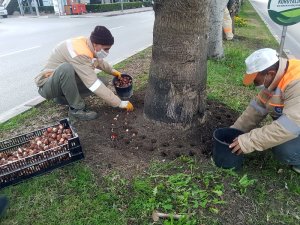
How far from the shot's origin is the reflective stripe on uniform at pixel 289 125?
8.47 feet

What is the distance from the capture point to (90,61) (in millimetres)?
3875

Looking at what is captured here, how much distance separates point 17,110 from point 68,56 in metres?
1.62

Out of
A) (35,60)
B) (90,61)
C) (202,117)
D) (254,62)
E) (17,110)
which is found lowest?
(35,60)

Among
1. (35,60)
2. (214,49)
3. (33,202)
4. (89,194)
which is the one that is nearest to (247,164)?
(89,194)

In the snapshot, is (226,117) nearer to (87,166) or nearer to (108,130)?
(108,130)

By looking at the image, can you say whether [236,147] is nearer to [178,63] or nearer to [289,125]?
[289,125]

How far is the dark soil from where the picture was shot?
324cm

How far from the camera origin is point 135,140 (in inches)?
140

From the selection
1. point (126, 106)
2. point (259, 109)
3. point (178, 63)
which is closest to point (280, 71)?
point (259, 109)

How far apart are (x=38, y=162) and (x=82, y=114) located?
50.3 inches

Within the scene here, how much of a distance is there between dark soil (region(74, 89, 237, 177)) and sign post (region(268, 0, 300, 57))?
1843 millimetres

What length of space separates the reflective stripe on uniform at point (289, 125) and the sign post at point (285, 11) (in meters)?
2.28

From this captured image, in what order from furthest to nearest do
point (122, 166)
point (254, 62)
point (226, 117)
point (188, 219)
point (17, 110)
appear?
1. point (17, 110)
2. point (226, 117)
3. point (122, 166)
4. point (254, 62)
5. point (188, 219)

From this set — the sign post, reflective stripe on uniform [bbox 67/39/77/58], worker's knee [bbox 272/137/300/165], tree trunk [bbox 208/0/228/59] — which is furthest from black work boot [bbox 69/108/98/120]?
tree trunk [bbox 208/0/228/59]
